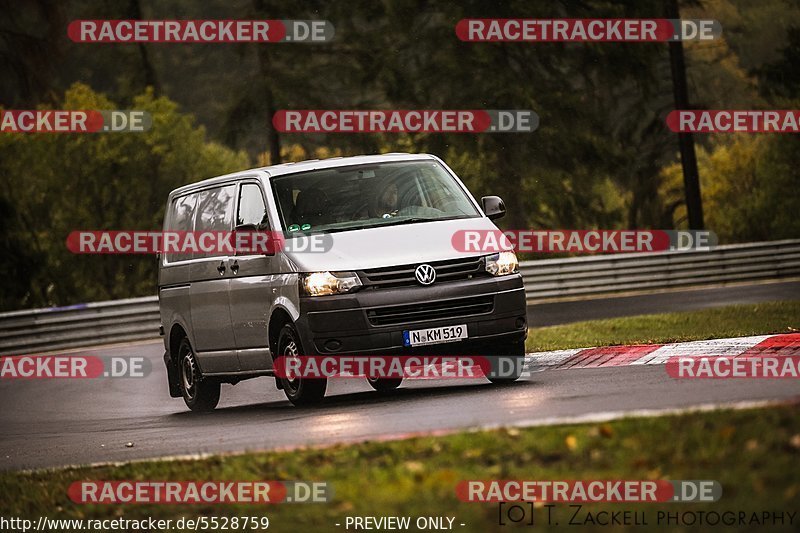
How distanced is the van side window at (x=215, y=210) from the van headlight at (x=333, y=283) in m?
1.88

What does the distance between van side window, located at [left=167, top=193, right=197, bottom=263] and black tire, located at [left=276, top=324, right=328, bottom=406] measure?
231cm

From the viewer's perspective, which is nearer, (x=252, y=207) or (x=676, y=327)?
(x=252, y=207)

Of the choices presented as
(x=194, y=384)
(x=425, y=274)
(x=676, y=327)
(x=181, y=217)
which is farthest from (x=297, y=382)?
(x=676, y=327)

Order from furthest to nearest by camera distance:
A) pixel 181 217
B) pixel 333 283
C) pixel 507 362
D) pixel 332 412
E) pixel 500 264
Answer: pixel 181 217 < pixel 507 362 < pixel 500 264 < pixel 333 283 < pixel 332 412

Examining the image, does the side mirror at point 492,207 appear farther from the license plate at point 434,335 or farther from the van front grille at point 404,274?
the license plate at point 434,335

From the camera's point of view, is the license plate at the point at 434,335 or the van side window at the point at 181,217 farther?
the van side window at the point at 181,217

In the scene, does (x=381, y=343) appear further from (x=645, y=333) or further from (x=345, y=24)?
(x=345, y=24)

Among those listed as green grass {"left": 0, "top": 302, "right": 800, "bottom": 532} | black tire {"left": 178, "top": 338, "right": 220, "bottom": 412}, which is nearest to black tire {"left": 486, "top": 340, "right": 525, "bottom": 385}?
black tire {"left": 178, "top": 338, "right": 220, "bottom": 412}

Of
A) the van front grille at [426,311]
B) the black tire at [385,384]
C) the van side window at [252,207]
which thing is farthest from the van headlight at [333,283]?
the black tire at [385,384]

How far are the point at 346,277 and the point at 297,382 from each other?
1119mm

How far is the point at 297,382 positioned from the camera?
1323 centimetres

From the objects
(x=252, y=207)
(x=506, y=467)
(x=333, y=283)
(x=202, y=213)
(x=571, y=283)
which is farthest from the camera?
(x=571, y=283)

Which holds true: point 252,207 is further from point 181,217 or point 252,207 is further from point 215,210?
point 181,217

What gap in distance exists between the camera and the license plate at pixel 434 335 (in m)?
12.7
